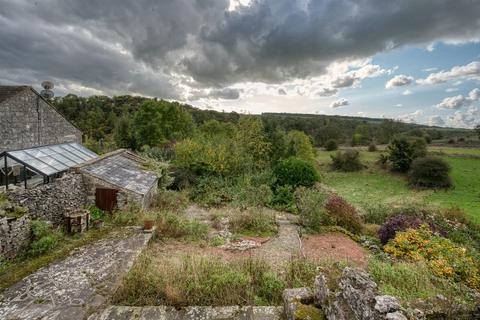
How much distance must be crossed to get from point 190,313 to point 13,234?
5.31 meters

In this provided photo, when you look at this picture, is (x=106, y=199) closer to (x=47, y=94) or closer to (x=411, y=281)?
(x=411, y=281)

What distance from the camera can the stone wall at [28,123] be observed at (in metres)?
12.4

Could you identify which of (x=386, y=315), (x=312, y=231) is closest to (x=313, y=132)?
(x=312, y=231)

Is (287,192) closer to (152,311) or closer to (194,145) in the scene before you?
(194,145)

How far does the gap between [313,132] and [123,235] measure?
42.9 meters

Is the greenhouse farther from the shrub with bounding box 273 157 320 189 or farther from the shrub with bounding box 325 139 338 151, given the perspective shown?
the shrub with bounding box 325 139 338 151

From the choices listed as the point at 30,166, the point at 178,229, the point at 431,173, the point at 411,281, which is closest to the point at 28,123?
the point at 30,166

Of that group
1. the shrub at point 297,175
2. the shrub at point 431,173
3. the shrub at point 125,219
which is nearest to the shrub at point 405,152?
the shrub at point 431,173

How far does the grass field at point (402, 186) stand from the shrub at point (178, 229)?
12118 mm

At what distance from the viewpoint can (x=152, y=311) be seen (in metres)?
4.63

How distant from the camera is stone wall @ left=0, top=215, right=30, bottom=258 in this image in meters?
6.09

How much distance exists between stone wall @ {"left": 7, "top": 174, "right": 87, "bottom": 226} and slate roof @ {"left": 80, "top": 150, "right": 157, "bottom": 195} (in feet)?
2.83

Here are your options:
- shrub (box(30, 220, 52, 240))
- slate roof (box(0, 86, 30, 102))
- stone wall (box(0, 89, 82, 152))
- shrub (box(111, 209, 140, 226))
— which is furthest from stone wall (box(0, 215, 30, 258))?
slate roof (box(0, 86, 30, 102))

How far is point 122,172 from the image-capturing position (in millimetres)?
11742
